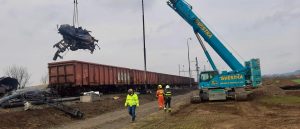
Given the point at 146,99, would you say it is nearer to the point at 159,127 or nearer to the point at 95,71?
the point at 95,71

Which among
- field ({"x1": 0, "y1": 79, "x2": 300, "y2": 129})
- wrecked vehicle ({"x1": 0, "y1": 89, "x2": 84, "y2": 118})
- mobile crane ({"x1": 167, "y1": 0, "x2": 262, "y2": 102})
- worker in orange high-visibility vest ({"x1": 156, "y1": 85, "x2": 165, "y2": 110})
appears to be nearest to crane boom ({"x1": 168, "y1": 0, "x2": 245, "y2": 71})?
mobile crane ({"x1": 167, "y1": 0, "x2": 262, "y2": 102})

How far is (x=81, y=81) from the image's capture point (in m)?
34.0

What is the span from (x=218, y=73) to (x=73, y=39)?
34.6 ft

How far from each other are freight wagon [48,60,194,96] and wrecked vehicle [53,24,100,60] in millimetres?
1517

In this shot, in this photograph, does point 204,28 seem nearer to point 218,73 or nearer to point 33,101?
point 218,73

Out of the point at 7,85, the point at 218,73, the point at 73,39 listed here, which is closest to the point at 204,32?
the point at 218,73

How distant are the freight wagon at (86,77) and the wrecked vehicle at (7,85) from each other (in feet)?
8.88

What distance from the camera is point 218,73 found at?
2875cm

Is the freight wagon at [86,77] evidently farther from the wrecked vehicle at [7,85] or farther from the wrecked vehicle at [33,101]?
the wrecked vehicle at [33,101]

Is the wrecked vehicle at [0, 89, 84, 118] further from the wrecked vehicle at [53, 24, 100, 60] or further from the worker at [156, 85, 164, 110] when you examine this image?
the wrecked vehicle at [53, 24, 100, 60]

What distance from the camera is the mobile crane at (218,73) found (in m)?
28.0

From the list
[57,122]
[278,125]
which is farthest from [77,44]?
[278,125]

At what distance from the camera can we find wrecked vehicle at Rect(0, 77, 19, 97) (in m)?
31.0

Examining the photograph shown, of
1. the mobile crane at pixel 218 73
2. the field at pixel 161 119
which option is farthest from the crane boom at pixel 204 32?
the field at pixel 161 119
